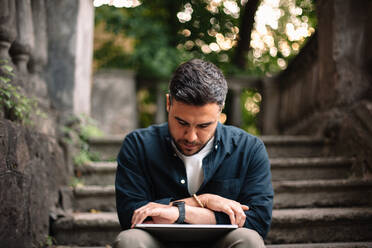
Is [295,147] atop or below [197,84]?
below

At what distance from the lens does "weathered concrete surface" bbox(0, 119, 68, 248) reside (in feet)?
5.97

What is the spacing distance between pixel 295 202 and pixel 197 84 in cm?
160

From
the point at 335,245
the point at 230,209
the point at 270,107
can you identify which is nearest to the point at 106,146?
the point at 230,209

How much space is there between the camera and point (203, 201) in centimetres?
165

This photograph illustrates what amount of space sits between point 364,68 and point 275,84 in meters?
2.40

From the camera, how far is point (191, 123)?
1.63 metres

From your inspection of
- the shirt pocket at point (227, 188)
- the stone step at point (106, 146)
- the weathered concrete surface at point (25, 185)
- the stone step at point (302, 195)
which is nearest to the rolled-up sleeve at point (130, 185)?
the shirt pocket at point (227, 188)

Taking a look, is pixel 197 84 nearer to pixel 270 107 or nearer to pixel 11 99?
pixel 11 99

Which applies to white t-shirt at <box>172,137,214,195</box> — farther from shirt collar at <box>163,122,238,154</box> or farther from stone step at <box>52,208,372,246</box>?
stone step at <box>52,208,372,246</box>

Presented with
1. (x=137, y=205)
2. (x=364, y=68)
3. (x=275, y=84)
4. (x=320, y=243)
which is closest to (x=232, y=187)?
(x=137, y=205)

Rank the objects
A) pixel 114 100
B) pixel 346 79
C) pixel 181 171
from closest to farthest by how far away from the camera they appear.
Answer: pixel 181 171 → pixel 346 79 → pixel 114 100

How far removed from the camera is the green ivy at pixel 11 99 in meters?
2.00

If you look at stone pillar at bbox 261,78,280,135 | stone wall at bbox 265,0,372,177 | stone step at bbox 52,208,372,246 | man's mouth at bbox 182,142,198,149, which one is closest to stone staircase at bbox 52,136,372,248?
stone step at bbox 52,208,372,246

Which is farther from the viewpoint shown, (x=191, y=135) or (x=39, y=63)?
(x=39, y=63)
